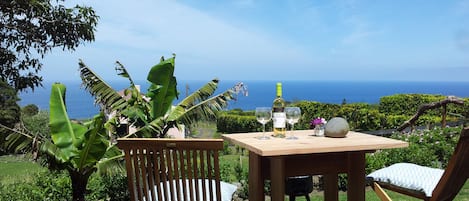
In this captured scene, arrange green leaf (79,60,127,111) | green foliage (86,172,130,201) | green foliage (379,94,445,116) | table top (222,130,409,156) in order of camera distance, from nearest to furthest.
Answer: table top (222,130,409,156) → green foliage (86,172,130,201) → green leaf (79,60,127,111) → green foliage (379,94,445,116)

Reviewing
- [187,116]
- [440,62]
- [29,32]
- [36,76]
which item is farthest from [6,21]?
[440,62]

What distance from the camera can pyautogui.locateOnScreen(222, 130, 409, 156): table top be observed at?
8.56 ft

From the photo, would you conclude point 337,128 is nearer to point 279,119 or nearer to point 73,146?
point 279,119

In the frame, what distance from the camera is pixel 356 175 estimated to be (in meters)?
3.08

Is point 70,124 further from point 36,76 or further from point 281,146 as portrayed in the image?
point 281,146

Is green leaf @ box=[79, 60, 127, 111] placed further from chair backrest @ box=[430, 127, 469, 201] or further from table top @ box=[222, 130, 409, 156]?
chair backrest @ box=[430, 127, 469, 201]

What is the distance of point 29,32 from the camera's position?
528 centimetres

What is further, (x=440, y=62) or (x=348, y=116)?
(x=440, y=62)

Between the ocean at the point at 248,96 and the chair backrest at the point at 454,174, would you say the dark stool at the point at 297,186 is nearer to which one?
the ocean at the point at 248,96

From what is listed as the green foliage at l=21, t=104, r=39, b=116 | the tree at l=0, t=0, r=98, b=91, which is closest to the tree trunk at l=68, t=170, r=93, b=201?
the tree at l=0, t=0, r=98, b=91

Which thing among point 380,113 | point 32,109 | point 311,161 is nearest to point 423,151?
point 311,161

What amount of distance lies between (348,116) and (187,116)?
6.37 meters

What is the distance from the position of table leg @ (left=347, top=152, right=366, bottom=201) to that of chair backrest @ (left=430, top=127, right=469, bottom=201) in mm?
746

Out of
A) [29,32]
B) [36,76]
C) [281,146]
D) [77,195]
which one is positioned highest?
[29,32]
